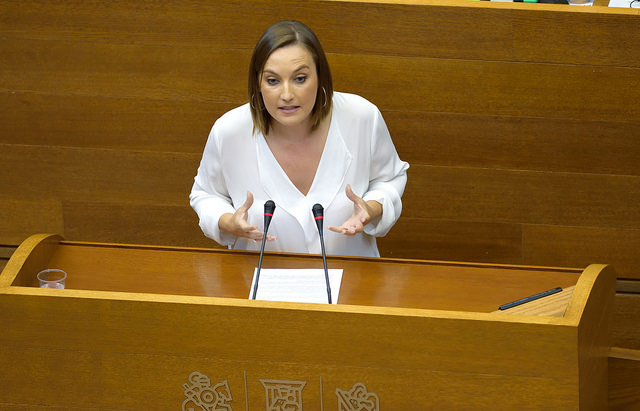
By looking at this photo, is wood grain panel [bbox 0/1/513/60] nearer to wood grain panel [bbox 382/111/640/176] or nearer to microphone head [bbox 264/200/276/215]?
wood grain panel [bbox 382/111/640/176]

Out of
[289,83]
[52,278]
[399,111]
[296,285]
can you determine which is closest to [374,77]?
[399,111]

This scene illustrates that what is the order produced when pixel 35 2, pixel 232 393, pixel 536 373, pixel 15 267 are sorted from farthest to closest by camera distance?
1. pixel 35 2
2. pixel 15 267
3. pixel 232 393
4. pixel 536 373

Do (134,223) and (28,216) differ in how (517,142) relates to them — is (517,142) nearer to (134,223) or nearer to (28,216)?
(134,223)

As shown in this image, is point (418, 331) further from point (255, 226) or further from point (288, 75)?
point (288, 75)

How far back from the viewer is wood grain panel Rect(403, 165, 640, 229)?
3.08 metres

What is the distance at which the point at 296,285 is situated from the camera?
7.03 feet

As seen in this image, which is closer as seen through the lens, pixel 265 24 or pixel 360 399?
pixel 360 399

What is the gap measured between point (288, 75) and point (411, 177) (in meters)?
1.08

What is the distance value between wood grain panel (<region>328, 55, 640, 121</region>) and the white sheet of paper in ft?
3.31

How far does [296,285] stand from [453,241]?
1216 millimetres

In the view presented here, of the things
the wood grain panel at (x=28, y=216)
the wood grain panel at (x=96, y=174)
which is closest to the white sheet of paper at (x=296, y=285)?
the wood grain panel at (x=96, y=174)

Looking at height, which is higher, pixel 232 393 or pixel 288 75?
pixel 288 75

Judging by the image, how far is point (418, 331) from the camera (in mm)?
1819

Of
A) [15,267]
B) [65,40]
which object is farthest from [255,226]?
[65,40]
